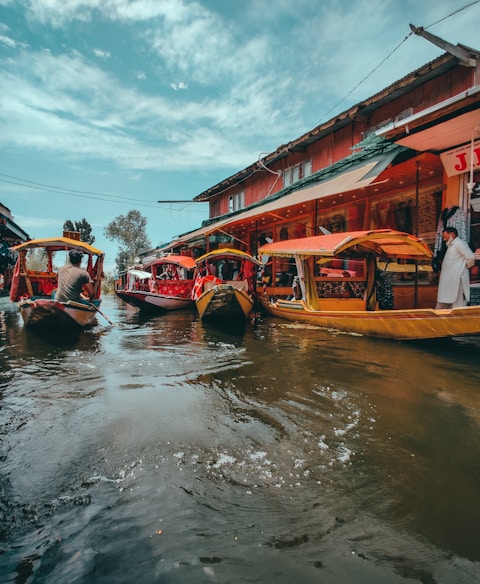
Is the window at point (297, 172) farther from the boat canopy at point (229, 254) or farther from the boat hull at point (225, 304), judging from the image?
the boat hull at point (225, 304)

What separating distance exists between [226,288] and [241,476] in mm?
6328

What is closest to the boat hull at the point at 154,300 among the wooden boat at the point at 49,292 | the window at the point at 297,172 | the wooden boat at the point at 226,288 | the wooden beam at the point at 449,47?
the wooden boat at the point at 226,288

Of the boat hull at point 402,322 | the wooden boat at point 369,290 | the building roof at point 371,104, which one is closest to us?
the boat hull at point 402,322

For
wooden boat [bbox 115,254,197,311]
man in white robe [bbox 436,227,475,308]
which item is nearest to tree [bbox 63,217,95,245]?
wooden boat [bbox 115,254,197,311]

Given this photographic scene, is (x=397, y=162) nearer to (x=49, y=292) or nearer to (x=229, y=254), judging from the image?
(x=229, y=254)

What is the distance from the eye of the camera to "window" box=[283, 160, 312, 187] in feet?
45.5

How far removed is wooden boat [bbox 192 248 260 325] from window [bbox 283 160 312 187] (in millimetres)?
4978

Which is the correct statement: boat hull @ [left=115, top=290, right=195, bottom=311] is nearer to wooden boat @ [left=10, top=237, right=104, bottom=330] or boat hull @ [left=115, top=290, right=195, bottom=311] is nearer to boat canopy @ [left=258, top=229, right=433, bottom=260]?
wooden boat @ [left=10, top=237, right=104, bottom=330]

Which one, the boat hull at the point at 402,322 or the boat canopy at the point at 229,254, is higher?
the boat canopy at the point at 229,254

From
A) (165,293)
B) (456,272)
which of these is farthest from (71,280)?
(456,272)

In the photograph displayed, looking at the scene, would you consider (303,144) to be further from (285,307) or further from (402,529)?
(402,529)

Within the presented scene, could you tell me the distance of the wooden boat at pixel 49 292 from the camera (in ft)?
23.1

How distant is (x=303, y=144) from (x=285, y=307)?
8.18m

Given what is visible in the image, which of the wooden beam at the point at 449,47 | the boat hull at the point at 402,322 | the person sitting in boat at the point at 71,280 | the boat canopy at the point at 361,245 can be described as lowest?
the boat hull at the point at 402,322
